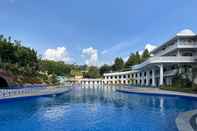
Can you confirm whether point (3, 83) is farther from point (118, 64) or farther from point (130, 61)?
point (118, 64)

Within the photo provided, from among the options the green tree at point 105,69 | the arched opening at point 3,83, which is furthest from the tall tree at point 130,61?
the arched opening at point 3,83

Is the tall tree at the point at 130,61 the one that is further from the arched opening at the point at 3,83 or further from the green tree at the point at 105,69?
the arched opening at the point at 3,83

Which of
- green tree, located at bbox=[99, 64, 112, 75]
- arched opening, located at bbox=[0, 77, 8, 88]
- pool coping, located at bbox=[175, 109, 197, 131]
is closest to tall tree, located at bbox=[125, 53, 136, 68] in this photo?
green tree, located at bbox=[99, 64, 112, 75]

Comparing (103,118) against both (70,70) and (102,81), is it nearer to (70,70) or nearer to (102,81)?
(102,81)

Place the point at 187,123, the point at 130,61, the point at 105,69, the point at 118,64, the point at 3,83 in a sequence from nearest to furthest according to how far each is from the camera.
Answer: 1. the point at 187,123
2. the point at 3,83
3. the point at 130,61
4. the point at 118,64
5. the point at 105,69

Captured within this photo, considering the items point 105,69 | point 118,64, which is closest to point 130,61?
→ point 118,64

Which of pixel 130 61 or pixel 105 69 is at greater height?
pixel 130 61

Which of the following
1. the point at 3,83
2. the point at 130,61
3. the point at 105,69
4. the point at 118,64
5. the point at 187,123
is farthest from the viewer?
the point at 105,69

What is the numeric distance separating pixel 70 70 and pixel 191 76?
253 feet

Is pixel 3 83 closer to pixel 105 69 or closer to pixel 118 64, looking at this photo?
pixel 118 64

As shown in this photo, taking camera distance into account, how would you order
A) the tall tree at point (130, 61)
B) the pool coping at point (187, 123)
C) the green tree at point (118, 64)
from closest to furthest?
the pool coping at point (187, 123), the tall tree at point (130, 61), the green tree at point (118, 64)

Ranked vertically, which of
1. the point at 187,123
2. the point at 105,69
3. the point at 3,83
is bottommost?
the point at 187,123

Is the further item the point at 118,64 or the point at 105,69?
the point at 105,69

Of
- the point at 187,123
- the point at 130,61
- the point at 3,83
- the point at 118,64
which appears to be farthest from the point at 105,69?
the point at 187,123
